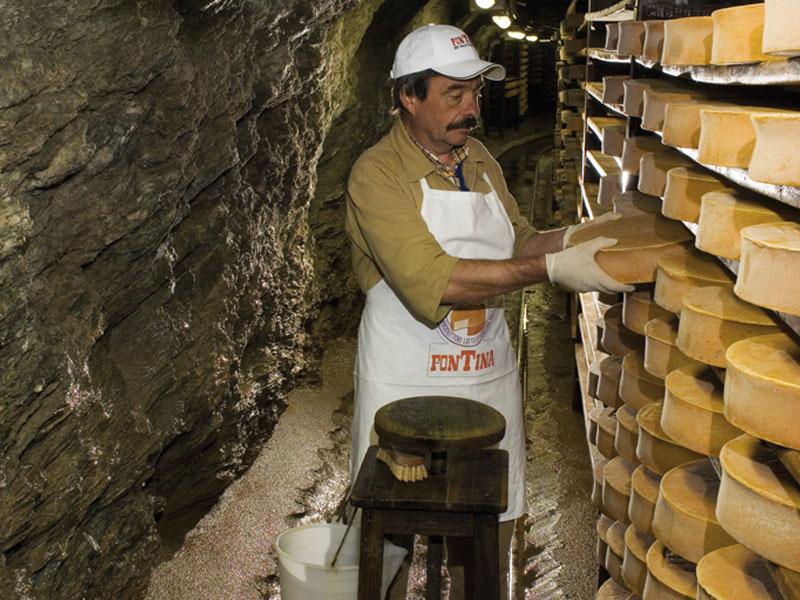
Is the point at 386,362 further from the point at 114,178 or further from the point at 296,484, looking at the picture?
the point at 296,484

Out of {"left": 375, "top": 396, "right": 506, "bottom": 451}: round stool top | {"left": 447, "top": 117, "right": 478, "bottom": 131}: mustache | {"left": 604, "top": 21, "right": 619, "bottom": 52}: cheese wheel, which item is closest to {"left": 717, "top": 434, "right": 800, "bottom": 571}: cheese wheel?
{"left": 375, "top": 396, "right": 506, "bottom": 451}: round stool top

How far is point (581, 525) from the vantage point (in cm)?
457

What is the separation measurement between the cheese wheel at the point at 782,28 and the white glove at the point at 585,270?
4.13 feet

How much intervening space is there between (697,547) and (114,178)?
2.39 m

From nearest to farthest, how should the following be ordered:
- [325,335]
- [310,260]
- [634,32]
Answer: [634,32]
[310,260]
[325,335]

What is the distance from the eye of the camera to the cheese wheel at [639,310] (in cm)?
252

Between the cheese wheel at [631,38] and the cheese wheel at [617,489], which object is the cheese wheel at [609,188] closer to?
the cheese wheel at [631,38]

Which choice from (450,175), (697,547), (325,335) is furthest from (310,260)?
(697,547)

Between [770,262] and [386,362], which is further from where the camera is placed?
[386,362]

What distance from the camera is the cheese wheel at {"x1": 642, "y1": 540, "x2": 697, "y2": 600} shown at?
2.05m

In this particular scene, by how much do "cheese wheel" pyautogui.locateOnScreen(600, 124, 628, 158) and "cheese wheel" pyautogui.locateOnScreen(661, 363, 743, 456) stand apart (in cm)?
181

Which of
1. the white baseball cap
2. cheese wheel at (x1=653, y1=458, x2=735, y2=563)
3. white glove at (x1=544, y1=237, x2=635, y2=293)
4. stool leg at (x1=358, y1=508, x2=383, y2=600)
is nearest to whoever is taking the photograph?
cheese wheel at (x1=653, y1=458, x2=735, y2=563)

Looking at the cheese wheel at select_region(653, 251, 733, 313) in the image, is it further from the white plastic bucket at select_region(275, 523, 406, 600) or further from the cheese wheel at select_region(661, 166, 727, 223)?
the white plastic bucket at select_region(275, 523, 406, 600)

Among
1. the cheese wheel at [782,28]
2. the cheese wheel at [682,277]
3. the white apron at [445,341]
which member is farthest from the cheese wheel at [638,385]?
the cheese wheel at [782,28]
